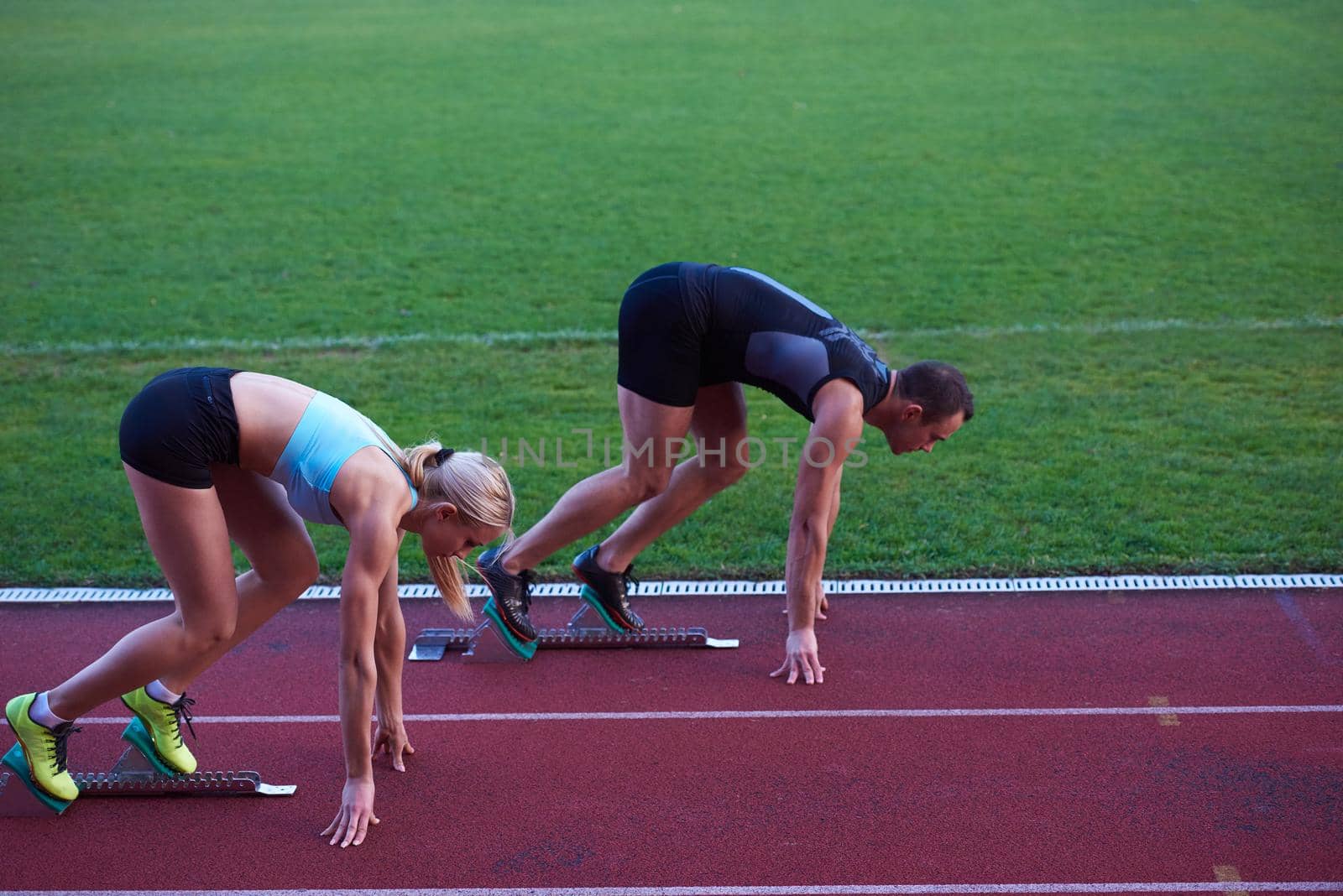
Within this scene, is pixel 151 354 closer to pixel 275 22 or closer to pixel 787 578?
pixel 787 578

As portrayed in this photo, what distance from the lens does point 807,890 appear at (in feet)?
12.0

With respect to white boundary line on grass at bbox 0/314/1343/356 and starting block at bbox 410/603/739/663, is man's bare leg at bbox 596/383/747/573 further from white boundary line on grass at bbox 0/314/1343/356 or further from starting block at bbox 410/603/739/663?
white boundary line on grass at bbox 0/314/1343/356

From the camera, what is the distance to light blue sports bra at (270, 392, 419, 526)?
3662 millimetres

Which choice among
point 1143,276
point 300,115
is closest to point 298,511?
point 1143,276

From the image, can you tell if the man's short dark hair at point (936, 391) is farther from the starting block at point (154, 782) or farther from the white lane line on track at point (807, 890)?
the starting block at point (154, 782)

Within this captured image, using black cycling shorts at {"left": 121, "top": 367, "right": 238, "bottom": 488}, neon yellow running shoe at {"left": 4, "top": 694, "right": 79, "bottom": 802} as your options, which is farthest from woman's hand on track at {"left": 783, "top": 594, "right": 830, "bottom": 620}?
neon yellow running shoe at {"left": 4, "top": 694, "right": 79, "bottom": 802}

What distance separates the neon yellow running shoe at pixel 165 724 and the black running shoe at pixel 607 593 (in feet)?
5.39

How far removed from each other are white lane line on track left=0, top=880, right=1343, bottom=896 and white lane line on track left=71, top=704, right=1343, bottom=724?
0.96m

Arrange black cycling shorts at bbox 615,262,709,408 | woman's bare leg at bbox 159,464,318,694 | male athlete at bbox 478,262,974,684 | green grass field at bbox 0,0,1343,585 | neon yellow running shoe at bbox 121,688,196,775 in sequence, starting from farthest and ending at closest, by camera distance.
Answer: green grass field at bbox 0,0,1343,585
black cycling shorts at bbox 615,262,709,408
male athlete at bbox 478,262,974,684
neon yellow running shoe at bbox 121,688,196,775
woman's bare leg at bbox 159,464,318,694

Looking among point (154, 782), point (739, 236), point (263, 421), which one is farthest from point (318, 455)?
point (739, 236)

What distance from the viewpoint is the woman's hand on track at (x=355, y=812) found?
383cm

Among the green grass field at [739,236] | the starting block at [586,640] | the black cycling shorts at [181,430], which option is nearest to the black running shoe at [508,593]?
the starting block at [586,640]

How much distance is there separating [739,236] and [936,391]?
26.0 ft

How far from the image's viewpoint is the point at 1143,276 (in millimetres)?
10523
